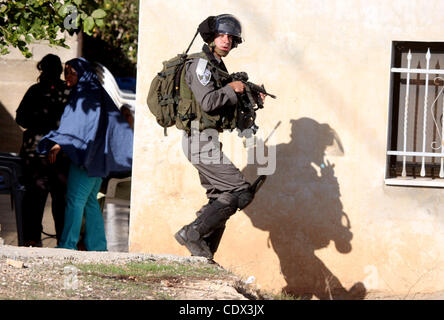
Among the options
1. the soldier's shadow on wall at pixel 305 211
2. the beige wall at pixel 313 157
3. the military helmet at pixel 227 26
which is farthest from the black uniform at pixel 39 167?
the military helmet at pixel 227 26

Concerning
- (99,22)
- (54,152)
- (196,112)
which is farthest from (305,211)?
(99,22)

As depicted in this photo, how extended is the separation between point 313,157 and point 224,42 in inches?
56.5

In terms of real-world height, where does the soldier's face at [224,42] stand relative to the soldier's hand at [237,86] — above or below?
above

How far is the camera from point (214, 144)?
21.8ft

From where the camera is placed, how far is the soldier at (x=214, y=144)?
6.52m

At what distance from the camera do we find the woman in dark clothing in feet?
26.5

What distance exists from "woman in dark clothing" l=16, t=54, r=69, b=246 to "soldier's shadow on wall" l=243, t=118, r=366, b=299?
1.63 meters

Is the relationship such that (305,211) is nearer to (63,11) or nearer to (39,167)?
(39,167)

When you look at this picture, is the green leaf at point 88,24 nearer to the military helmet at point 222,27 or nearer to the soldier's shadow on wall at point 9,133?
the military helmet at point 222,27

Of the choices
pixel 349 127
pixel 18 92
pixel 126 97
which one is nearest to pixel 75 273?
pixel 349 127

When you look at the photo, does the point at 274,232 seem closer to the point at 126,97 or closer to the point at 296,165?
the point at 296,165

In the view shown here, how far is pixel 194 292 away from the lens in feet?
18.1

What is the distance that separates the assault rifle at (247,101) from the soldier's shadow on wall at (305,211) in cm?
89

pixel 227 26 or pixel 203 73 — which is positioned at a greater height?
pixel 227 26
